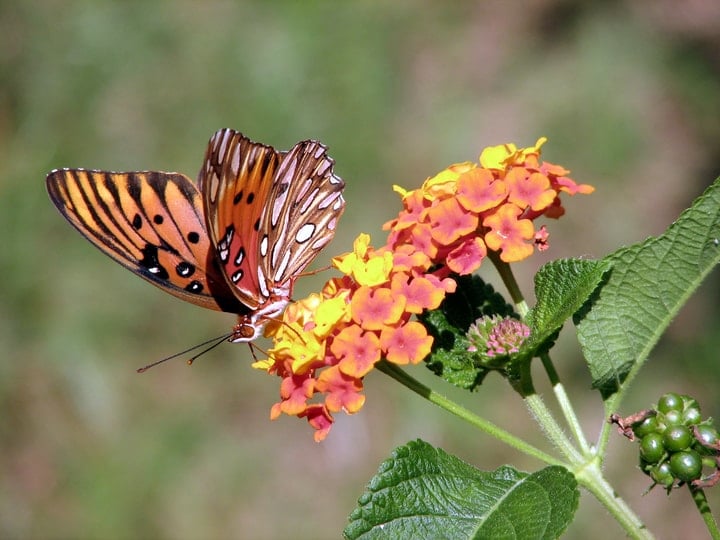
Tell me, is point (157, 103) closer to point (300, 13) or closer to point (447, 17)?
point (300, 13)

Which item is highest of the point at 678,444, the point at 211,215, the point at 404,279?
the point at 211,215

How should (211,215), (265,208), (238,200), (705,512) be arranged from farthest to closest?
(265,208) < (238,200) < (211,215) < (705,512)

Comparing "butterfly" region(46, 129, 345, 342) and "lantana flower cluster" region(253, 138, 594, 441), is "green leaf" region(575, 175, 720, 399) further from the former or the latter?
"butterfly" region(46, 129, 345, 342)

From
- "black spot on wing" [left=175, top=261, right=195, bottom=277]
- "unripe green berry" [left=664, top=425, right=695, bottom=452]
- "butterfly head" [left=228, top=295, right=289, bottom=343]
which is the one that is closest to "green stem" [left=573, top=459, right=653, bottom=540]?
"unripe green berry" [left=664, top=425, right=695, bottom=452]

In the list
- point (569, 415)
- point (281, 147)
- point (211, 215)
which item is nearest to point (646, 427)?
point (569, 415)

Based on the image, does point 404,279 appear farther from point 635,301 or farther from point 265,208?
point 265,208

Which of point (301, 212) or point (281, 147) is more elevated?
point (281, 147)

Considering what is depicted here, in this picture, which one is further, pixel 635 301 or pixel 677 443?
pixel 635 301

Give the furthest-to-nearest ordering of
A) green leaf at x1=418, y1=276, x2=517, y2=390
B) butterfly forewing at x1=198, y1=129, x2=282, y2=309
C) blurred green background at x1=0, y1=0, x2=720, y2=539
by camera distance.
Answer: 1. blurred green background at x1=0, y1=0, x2=720, y2=539
2. butterfly forewing at x1=198, y1=129, x2=282, y2=309
3. green leaf at x1=418, y1=276, x2=517, y2=390
